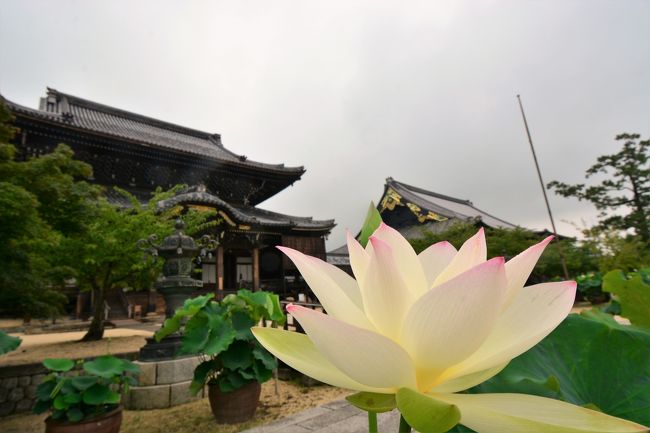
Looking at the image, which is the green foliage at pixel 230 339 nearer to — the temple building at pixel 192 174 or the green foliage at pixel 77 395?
the green foliage at pixel 77 395

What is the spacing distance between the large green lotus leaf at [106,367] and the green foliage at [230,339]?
1.74ft

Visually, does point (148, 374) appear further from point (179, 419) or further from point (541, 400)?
point (541, 400)

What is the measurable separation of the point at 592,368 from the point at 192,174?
14.1 m

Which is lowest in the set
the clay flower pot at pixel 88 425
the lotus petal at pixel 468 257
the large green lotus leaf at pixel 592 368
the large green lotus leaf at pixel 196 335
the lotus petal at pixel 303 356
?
the clay flower pot at pixel 88 425

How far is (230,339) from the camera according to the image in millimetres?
2984

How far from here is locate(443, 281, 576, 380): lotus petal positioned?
0.33m

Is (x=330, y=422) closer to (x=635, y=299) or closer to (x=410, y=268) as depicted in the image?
(x=635, y=299)

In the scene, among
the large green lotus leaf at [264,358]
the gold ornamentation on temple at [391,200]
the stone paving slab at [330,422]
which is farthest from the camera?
the gold ornamentation on temple at [391,200]

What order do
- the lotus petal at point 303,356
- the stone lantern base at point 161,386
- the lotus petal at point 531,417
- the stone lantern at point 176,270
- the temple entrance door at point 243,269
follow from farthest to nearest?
the temple entrance door at point 243,269, the stone lantern at point 176,270, the stone lantern base at point 161,386, the lotus petal at point 303,356, the lotus petal at point 531,417

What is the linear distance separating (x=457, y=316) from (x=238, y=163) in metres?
14.4

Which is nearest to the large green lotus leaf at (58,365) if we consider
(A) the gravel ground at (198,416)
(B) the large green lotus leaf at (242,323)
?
(A) the gravel ground at (198,416)

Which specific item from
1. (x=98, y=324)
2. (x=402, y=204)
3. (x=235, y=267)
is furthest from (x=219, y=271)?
(x=402, y=204)

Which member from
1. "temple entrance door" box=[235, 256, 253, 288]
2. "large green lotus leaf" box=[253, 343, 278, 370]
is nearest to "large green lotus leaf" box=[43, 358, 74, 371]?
"large green lotus leaf" box=[253, 343, 278, 370]

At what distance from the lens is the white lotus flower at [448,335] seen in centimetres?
29
